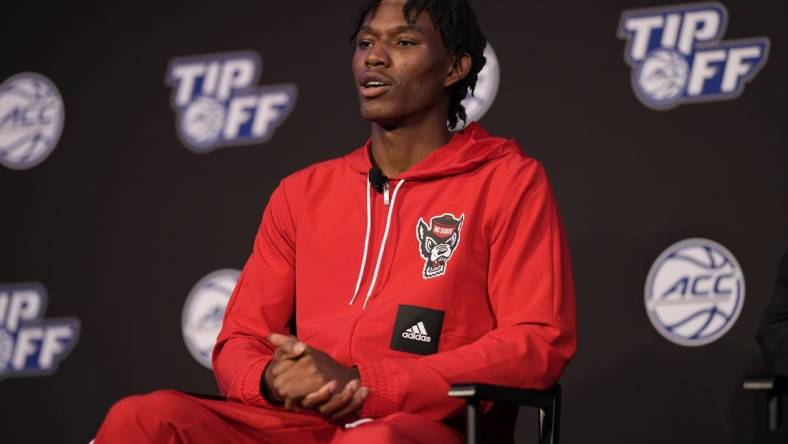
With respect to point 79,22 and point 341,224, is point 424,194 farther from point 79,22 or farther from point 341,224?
point 79,22

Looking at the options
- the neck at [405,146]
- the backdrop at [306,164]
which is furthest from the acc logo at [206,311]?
the neck at [405,146]

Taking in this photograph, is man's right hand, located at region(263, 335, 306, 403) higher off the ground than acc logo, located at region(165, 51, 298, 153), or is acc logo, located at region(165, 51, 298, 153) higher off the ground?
acc logo, located at region(165, 51, 298, 153)

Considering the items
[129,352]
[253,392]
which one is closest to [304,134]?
[129,352]

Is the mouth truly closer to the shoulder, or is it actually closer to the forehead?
the forehead

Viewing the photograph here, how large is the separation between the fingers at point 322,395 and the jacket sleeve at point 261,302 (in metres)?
0.27

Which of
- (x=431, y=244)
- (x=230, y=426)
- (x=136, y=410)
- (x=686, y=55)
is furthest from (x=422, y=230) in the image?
(x=686, y=55)

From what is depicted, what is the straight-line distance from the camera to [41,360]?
12.9 ft

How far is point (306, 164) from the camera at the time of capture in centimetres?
381

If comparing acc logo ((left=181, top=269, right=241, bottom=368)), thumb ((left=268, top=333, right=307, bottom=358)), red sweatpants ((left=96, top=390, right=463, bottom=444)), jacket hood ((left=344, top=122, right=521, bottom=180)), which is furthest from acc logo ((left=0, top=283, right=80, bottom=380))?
thumb ((left=268, top=333, right=307, bottom=358))

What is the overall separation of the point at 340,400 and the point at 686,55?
64.6 inches

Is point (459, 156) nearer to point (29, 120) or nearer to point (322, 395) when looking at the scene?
point (322, 395)

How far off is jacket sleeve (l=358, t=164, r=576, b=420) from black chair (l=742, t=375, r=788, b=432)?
0.37m

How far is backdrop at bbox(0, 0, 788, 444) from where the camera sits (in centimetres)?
329

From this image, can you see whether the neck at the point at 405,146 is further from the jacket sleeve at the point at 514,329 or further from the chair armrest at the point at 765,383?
the chair armrest at the point at 765,383
